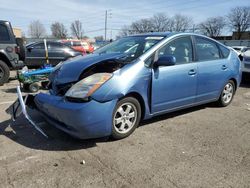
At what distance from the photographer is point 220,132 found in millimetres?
4473

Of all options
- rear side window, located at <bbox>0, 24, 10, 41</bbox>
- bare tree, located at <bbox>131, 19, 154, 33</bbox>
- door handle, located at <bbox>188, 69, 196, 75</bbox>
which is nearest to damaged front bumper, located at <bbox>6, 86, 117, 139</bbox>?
door handle, located at <bbox>188, 69, 196, 75</bbox>

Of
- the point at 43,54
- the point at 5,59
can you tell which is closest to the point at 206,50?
the point at 5,59

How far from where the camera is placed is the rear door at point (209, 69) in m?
5.06

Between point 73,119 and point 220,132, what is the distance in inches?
95.3

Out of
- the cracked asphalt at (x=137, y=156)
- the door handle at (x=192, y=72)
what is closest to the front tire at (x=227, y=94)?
the cracked asphalt at (x=137, y=156)

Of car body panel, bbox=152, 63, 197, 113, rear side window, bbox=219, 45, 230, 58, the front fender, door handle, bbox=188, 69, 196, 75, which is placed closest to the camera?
the front fender

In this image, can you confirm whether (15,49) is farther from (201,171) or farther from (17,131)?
(201,171)

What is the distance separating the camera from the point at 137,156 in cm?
351

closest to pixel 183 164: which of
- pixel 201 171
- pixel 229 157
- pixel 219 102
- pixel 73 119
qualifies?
pixel 201 171

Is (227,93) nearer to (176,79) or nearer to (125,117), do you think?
(176,79)

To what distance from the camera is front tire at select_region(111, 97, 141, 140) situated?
3.85 m

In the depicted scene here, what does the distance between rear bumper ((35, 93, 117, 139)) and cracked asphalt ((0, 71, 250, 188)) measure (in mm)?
254

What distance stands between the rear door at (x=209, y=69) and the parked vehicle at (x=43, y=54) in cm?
773

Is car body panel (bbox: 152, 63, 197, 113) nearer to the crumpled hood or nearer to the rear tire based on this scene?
the crumpled hood
